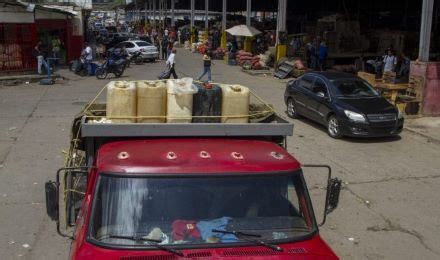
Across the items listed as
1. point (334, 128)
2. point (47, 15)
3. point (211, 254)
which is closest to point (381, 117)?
point (334, 128)

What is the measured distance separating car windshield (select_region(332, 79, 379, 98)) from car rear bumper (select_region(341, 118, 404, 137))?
1232mm

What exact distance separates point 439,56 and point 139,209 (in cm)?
2585

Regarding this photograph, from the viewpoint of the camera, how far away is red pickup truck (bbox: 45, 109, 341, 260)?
389 centimetres

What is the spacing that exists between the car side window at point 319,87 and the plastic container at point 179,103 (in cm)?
1017

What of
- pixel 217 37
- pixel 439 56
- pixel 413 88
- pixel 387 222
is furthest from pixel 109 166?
pixel 217 37

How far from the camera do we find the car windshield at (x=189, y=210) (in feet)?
13.2

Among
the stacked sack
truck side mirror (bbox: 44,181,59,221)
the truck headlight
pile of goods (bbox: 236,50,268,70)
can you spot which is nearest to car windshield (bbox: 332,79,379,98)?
the truck headlight

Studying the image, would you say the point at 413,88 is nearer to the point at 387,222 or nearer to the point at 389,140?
the point at 389,140

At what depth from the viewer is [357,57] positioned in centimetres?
3108

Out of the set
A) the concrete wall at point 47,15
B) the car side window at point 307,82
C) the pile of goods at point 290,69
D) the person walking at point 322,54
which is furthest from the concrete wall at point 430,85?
the concrete wall at point 47,15

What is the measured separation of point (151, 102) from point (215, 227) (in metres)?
2.09

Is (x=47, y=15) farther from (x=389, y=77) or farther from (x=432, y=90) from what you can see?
(x=432, y=90)

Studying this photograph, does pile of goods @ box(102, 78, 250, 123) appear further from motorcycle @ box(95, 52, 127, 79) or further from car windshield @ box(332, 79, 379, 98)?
motorcycle @ box(95, 52, 127, 79)

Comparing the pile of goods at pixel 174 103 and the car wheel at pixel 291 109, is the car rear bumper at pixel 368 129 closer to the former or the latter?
the car wheel at pixel 291 109
